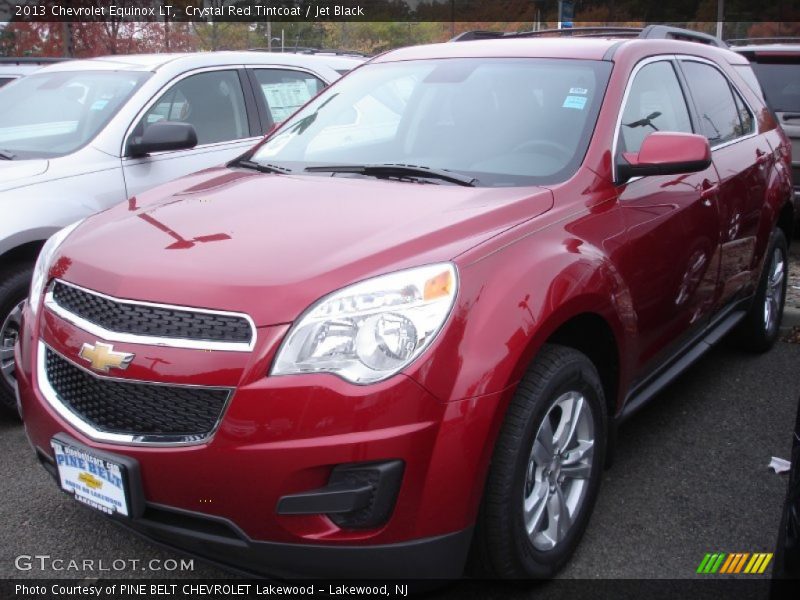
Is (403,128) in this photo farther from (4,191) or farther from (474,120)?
(4,191)

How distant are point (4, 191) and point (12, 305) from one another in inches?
21.1

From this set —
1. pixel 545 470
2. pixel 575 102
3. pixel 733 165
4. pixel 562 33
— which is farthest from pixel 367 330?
A: pixel 562 33

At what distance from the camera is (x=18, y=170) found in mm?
4035

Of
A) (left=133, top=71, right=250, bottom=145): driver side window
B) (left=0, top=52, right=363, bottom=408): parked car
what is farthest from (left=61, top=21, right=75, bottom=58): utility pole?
(left=133, top=71, right=250, bottom=145): driver side window

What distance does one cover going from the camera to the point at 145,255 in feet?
8.11

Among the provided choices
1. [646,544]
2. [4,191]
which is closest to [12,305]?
[4,191]

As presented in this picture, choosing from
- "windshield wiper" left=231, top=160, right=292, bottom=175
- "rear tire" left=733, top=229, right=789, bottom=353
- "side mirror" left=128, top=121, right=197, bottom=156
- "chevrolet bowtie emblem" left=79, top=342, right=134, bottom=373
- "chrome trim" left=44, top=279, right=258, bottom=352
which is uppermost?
"side mirror" left=128, top=121, right=197, bottom=156

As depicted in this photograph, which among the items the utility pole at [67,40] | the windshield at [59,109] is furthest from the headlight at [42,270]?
the utility pole at [67,40]

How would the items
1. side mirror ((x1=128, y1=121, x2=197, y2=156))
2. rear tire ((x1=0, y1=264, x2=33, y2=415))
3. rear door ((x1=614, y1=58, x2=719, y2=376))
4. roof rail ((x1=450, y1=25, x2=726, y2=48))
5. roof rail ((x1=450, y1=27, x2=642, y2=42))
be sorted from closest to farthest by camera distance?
1. rear door ((x1=614, y1=58, x2=719, y2=376))
2. rear tire ((x1=0, y1=264, x2=33, y2=415))
3. roof rail ((x1=450, y1=25, x2=726, y2=48))
4. roof rail ((x1=450, y1=27, x2=642, y2=42))
5. side mirror ((x1=128, y1=121, x2=197, y2=156))

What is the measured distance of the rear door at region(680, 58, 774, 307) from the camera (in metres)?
3.87

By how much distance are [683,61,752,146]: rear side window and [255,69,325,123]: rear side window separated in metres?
2.51

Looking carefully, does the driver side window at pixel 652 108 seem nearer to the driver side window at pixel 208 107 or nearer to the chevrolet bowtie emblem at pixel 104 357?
the chevrolet bowtie emblem at pixel 104 357

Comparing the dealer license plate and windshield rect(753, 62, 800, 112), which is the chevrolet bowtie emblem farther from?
windshield rect(753, 62, 800, 112)

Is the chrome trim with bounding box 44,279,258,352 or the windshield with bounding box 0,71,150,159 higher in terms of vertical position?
the windshield with bounding box 0,71,150,159
